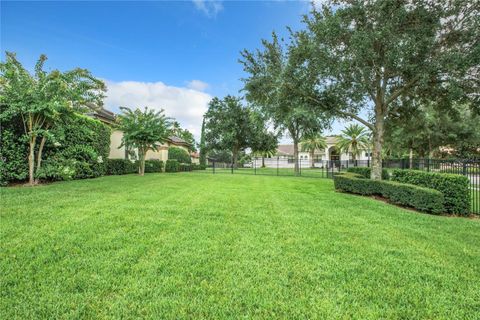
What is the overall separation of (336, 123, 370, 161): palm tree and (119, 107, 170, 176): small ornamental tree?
32230 mm

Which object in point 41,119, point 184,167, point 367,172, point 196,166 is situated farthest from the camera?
point 196,166

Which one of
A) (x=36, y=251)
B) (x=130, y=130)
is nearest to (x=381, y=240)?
(x=36, y=251)

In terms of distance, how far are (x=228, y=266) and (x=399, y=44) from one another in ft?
30.2

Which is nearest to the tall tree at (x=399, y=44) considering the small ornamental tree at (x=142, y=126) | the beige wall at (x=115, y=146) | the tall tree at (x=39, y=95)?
the tall tree at (x=39, y=95)

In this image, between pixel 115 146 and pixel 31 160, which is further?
pixel 115 146

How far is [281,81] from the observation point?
10641 millimetres

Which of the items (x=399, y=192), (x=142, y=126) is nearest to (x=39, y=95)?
(x=142, y=126)

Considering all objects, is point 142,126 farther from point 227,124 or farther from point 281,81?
point 227,124

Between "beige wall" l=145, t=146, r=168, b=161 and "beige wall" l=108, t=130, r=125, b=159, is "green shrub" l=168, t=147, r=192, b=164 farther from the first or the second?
"beige wall" l=108, t=130, r=125, b=159

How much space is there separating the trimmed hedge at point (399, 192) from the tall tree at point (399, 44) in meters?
3.79

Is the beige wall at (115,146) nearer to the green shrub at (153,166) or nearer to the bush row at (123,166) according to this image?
the bush row at (123,166)

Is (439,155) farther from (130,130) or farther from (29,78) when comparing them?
(29,78)

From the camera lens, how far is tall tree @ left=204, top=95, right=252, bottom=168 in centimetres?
3041

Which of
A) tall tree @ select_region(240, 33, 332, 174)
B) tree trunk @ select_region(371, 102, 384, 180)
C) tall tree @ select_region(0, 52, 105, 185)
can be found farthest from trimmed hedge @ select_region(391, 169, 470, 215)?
tall tree @ select_region(0, 52, 105, 185)
